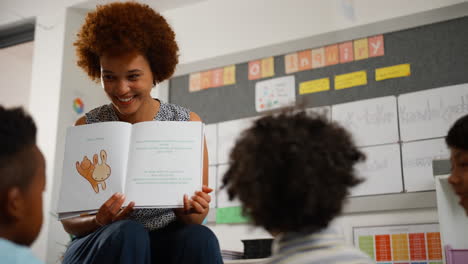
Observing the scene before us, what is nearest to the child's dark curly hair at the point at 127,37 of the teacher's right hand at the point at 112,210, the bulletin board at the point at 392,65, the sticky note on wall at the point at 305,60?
the teacher's right hand at the point at 112,210

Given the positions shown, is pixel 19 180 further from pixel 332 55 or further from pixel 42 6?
pixel 42 6

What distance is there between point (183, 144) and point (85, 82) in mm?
2098

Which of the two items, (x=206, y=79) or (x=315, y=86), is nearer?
(x=315, y=86)

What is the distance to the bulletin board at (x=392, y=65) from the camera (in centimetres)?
229

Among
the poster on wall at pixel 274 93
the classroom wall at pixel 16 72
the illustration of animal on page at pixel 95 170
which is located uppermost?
the classroom wall at pixel 16 72

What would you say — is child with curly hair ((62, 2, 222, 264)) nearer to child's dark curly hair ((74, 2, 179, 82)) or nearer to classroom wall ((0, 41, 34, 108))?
child's dark curly hair ((74, 2, 179, 82))

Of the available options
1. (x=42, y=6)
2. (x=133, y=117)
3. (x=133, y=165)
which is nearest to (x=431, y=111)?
(x=133, y=117)

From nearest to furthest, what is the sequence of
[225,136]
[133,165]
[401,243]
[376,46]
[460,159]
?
[133,165], [460,159], [401,243], [376,46], [225,136]

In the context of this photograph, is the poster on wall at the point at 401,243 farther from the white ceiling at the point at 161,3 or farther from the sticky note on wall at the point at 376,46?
the white ceiling at the point at 161,3

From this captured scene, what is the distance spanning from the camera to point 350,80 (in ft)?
8.28

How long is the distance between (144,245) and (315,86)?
1649 mm

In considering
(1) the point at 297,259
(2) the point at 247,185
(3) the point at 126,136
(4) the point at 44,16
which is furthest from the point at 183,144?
(4) the point at 44,16

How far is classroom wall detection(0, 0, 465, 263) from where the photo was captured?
2547 mm

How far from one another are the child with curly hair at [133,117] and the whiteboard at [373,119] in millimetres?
1119
